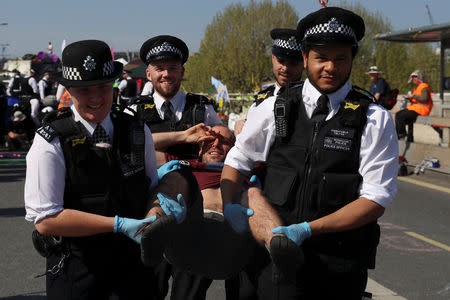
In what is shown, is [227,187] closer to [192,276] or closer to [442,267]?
[192,276]

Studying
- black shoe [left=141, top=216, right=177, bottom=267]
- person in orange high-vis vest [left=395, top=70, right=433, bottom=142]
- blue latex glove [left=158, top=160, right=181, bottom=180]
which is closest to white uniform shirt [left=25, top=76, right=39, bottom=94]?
person in orange high-vis vest [left=395, top=70, right=433, bottom=142]

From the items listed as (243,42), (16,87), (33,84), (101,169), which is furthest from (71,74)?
(243,42)

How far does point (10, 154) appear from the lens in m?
14.4

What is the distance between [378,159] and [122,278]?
1.28 metres

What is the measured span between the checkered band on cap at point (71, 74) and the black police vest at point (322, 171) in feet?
3.03

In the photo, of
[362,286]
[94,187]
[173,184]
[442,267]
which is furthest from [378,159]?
[442,267]

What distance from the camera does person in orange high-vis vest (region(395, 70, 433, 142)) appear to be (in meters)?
12.8

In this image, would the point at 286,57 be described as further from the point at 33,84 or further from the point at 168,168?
the point at 33,84

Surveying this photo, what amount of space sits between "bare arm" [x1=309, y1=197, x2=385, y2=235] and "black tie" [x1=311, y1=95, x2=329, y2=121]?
0.41m

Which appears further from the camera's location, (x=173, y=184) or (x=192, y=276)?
(x=192, y=276)

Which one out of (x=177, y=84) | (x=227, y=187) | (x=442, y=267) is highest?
(x=177, y=84)

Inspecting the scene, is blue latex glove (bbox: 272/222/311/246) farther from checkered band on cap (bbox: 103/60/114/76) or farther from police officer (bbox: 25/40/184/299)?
checkered band on cap (bbox: 103/60/114/76)

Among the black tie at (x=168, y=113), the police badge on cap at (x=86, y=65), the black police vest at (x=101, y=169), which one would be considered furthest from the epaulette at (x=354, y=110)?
the black tie at (x=168, y=113)

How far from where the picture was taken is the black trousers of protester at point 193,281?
294 cm
